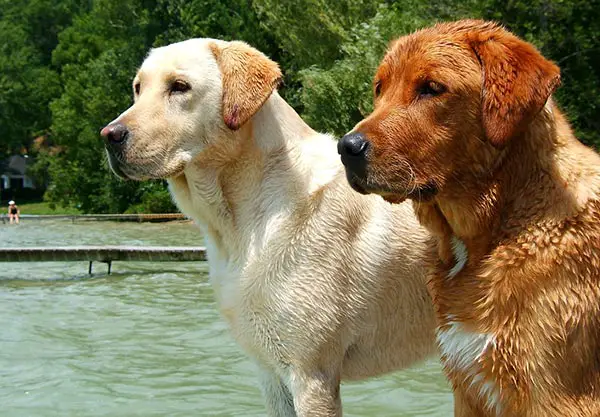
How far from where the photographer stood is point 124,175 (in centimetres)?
457

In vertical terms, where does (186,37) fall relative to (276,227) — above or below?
below

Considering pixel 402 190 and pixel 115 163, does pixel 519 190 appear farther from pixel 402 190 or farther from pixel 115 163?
pixel 115 163

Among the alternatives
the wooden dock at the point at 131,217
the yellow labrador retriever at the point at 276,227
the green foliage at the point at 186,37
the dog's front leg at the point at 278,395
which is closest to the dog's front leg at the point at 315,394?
the yellow labrador retriever at the point at 276,227

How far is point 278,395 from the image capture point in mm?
4645

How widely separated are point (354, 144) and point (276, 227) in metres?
1.18

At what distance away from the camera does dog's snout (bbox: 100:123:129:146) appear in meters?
4.43

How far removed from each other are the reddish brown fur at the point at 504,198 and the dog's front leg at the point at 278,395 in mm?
1323

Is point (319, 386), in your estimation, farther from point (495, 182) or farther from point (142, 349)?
point (142, 349)

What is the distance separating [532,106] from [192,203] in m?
2.08

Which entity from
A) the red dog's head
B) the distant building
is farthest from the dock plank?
the distant building

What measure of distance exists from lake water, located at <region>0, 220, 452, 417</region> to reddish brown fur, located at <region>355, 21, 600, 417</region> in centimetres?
166

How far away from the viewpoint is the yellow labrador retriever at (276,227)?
441 cm

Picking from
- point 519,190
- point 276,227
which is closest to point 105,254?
point 276,227

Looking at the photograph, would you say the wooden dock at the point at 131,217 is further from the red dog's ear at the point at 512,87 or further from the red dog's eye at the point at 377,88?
the red dog's ear at the point at 512,87
